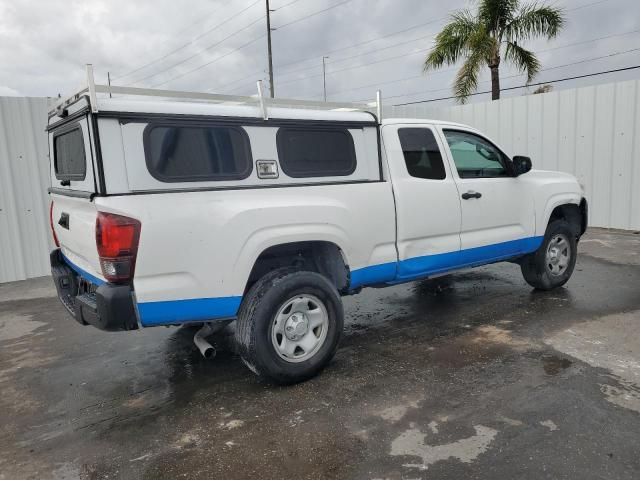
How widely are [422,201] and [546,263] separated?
2.29 meters

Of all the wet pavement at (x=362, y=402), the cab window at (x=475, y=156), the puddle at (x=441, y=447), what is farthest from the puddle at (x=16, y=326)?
the cab window at (x=475, y=156)

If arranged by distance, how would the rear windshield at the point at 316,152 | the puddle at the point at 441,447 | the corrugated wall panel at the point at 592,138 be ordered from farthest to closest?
the corrugated wall panel at the point at 592,138
the rear windshield at the point at 316,152
the puddle at the point at 441,447

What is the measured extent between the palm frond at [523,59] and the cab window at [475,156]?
10.3 meters

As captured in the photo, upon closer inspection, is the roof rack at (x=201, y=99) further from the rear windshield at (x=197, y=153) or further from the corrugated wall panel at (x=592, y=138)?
the corrugated wall panel at (x=592, y=138)

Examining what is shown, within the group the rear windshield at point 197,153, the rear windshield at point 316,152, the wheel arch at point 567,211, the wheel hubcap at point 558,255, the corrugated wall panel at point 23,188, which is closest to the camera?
the rear windshield at point 197,153

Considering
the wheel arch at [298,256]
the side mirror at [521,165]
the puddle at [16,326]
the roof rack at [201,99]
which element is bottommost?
the puddle at [16,326]

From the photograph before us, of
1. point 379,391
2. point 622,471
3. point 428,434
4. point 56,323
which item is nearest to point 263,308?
point 379,391

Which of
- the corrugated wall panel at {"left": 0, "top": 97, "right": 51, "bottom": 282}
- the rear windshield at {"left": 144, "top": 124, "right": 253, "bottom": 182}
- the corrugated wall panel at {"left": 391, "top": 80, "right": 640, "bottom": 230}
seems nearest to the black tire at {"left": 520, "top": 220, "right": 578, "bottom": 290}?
the rear windshield at {"left": 144, "top": 124, "right": 253, "bottom": 182}

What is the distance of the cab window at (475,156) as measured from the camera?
4.96 m

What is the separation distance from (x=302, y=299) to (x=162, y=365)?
1.49 m

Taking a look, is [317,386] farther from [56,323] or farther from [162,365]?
[56,323]

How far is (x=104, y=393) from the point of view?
12.7 ft

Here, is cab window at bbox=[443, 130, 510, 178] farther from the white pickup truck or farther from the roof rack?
the roof rack

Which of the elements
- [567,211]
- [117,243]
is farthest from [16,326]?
[567,211]
